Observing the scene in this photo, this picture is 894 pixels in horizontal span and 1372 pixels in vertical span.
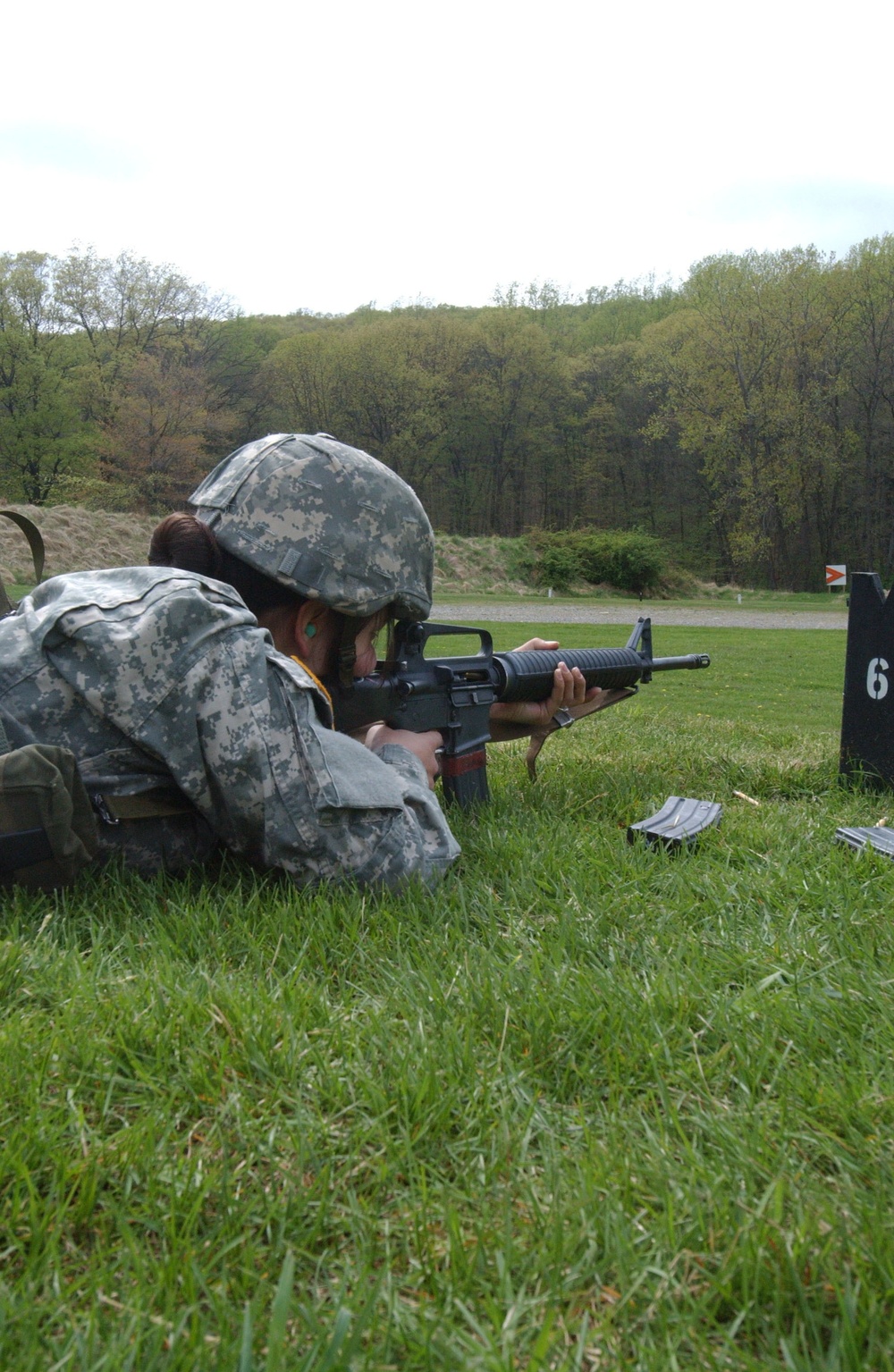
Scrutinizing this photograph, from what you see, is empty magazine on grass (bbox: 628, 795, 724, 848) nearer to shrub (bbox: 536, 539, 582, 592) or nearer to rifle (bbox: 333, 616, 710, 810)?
rifle (bbox: 333, 616, 710, 810)

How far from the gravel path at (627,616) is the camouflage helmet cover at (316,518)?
1926cm

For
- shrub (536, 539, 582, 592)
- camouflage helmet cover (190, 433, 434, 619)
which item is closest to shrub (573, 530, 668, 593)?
shrub (536, 539, 582, 592)

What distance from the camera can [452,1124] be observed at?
178cm

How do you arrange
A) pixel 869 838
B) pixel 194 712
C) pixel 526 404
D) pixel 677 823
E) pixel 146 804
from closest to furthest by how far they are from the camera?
pixel 194 712
pixel 146 804
pixel 869 838
pixel 677 823
pixel 526 404

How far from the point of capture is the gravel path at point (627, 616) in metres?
24.7

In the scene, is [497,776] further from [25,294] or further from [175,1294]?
[25,294]

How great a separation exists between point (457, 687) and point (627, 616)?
23.5m

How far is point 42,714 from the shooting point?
8.66 ft

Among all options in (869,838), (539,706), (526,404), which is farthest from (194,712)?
(526,404)

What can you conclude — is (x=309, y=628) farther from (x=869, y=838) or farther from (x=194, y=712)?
(x=869, y=838)

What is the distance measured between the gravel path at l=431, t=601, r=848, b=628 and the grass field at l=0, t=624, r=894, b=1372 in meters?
19.9

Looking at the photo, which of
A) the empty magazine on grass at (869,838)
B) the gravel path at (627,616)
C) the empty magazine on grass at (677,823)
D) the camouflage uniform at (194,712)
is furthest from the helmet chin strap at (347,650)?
→ the gravel path at (627,616)

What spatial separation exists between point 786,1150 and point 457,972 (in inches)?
34.0

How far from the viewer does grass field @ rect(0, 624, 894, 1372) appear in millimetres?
1311
